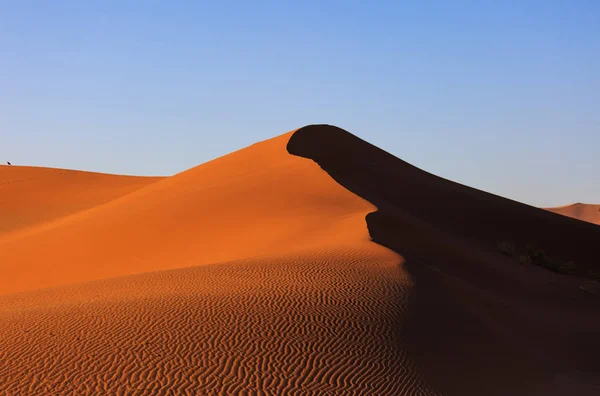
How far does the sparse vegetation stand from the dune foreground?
39 cm

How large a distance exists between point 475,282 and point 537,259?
9153mm

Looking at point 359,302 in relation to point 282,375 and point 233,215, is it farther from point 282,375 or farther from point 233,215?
point 233,215

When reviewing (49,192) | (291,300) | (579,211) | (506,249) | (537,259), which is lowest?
(579,211)

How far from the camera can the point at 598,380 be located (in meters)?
12.4

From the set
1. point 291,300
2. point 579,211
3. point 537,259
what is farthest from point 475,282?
point 579,211

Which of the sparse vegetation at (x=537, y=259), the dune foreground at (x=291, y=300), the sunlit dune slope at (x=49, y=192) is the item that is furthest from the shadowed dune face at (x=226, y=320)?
the sunlit dune slope at (x=49, y=192)

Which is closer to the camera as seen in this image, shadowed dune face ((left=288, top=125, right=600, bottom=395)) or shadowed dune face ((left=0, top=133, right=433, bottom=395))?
shadowed dune face ((left=0, top=133, right=433, bottom=395))

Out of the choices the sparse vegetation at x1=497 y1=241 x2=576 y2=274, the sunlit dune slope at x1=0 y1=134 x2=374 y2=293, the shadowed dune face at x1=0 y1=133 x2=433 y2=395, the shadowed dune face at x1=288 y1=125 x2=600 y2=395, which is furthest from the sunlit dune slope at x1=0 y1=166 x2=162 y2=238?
the sparse vegetation at x1=497 y1=241 x2=576 y2=274

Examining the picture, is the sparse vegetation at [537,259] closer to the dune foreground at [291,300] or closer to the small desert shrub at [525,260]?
the small desert shrub at [525,260]

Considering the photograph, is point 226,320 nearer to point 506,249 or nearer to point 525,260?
point 525,260

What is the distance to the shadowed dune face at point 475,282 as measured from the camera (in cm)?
1104

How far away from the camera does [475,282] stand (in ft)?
60.1

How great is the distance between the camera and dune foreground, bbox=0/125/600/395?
898cm

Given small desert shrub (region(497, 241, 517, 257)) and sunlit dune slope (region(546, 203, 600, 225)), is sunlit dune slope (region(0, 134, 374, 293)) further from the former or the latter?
sunlit dune slope (region(546, 203, 600, 225))
